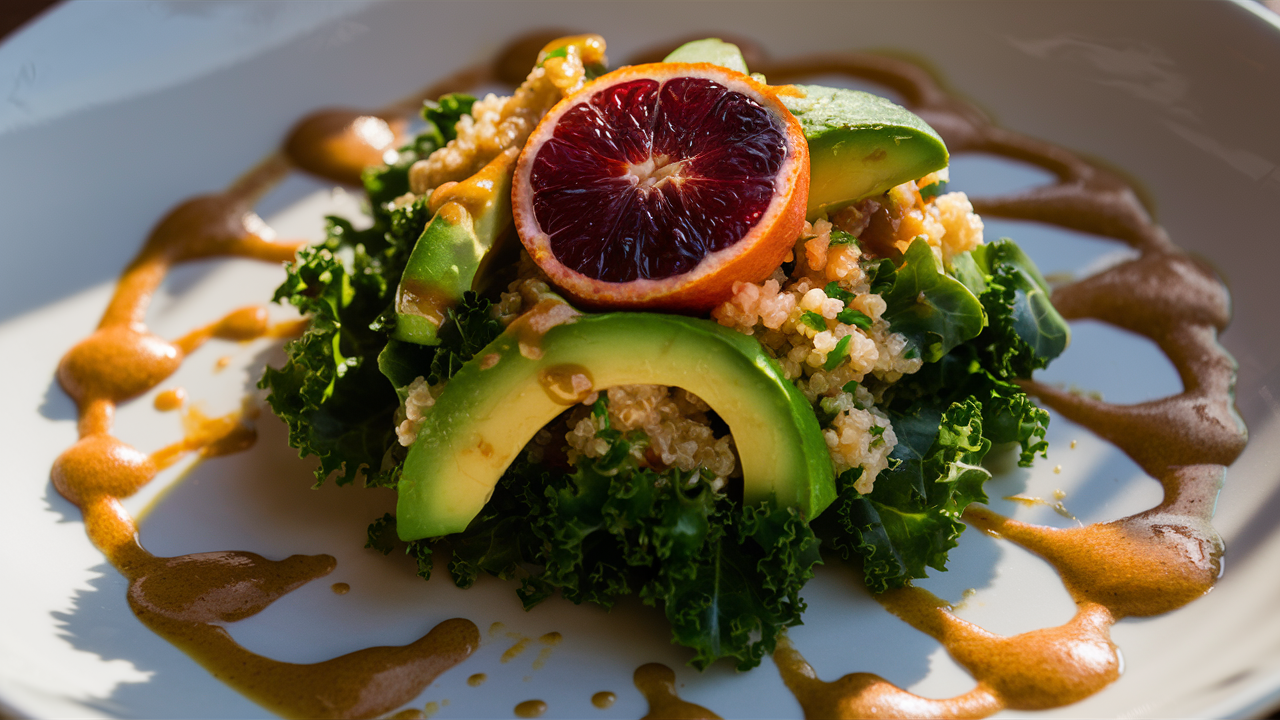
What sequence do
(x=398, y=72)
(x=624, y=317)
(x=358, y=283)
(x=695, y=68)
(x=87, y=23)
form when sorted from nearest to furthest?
(x=624, y=317) → (x=695, y=68) → (x=358, y=283) → (x=87, y=23) → (x=398, y=72)

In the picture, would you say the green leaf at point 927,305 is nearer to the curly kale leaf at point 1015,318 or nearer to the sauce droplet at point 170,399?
the curly kale leaf at point 1015,318

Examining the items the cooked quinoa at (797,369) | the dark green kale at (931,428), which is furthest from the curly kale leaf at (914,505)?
the cooked quinoa at (797,369)

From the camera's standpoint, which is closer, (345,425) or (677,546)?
(677,546)

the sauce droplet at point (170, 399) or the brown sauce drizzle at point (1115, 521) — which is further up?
the brown sauce drizzle at point (1115, 521)

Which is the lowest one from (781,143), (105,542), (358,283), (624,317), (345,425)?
(105,542)

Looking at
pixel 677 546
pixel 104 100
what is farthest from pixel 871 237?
pixel 104 100

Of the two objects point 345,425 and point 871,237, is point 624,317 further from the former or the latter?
point 345,425

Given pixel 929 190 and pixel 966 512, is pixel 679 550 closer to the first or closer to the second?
pixel 966 512

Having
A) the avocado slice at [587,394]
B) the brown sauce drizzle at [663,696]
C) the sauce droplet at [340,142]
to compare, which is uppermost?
the avocado slice at [587,394]
